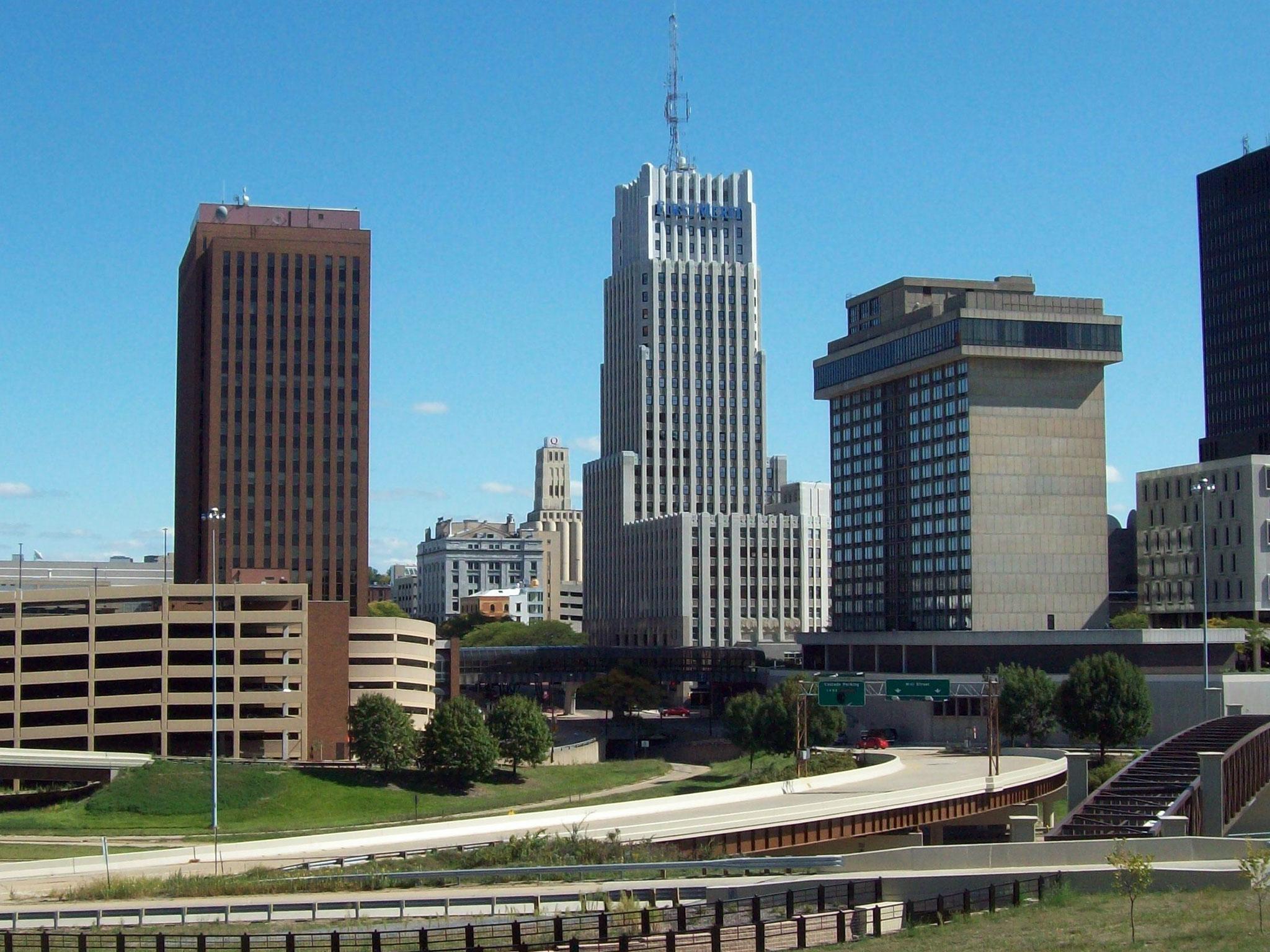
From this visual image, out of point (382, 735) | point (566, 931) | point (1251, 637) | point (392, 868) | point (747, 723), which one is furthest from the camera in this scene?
point (1251, 637)

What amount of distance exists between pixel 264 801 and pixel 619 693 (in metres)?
76.9

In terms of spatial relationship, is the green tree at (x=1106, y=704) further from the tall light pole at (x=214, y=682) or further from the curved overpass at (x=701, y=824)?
the tall light pole at (x=214, y=682)

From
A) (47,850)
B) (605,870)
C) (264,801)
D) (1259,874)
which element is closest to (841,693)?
(264,801)

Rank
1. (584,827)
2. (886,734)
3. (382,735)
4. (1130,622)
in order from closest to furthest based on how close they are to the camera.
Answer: (584,827), (382,735), (886,734), (1130,622)

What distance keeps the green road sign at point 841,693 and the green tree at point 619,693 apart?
63507mm

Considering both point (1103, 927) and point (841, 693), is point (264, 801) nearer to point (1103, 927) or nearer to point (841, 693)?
point (841, 693)

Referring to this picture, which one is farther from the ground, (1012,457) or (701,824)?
(1012,457)

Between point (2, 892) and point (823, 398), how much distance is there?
489ft

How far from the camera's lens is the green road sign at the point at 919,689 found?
12975cm

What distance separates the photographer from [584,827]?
233ft

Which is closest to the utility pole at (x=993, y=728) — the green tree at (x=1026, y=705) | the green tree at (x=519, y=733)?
the green tree at (x=1026, y=705)

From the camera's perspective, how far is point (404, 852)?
2480 inches

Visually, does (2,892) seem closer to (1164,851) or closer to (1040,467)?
(1164,851)

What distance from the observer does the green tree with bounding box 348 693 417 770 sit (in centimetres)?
12050
